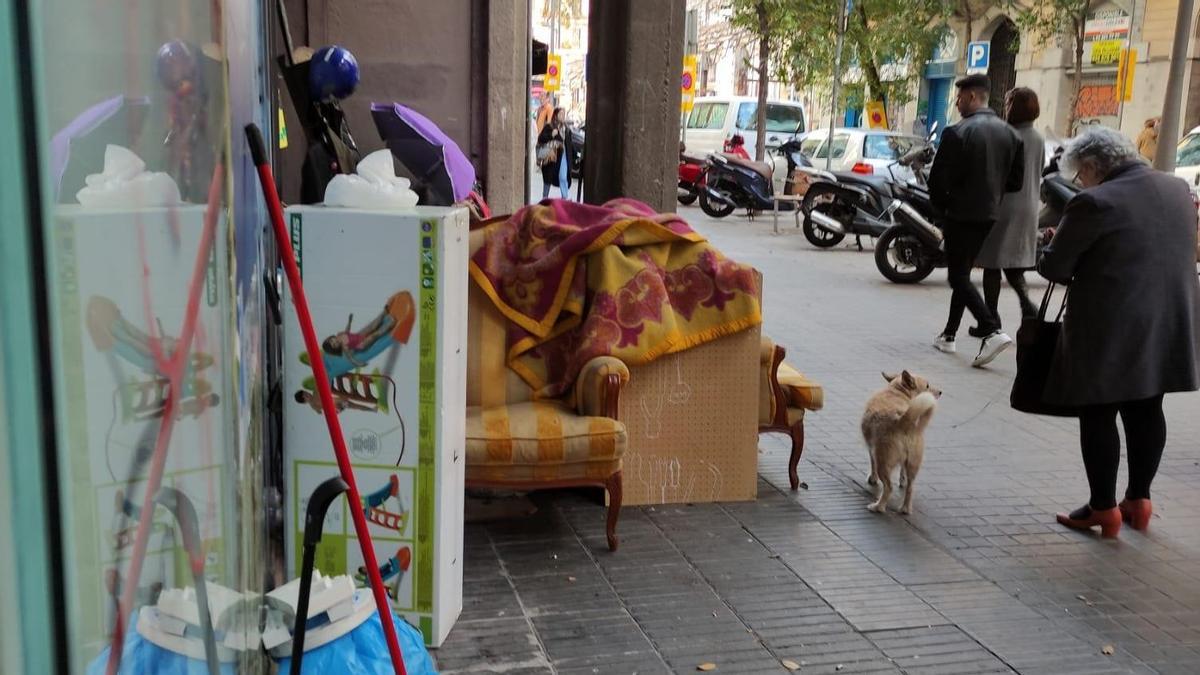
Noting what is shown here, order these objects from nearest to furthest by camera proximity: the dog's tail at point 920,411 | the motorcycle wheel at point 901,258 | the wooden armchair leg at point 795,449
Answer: the dog's tail at point 920,411 < the wooden armchair leg at point 795,449 < the motorcycle wheel at point 901,258

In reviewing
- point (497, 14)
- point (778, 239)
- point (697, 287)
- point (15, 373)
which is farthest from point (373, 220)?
point (778, 239)

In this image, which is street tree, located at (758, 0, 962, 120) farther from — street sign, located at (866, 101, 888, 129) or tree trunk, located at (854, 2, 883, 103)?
street sign, located at (866, 101, 888, 129)

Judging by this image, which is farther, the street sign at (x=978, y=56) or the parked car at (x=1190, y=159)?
the street sign at (x=978, y=56)

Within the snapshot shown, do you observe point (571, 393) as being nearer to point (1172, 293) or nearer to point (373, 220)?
point (373, 220)

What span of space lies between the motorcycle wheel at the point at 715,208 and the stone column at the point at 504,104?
11305mm

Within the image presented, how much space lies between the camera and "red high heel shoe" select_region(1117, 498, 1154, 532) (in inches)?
191

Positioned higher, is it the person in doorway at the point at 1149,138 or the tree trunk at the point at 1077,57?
the tree trunk at the point at 1077,57

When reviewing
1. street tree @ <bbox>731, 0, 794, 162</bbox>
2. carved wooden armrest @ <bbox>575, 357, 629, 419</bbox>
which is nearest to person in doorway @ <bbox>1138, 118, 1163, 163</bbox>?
street tree @ <bbox>731, 0, 794, 162</bbox>

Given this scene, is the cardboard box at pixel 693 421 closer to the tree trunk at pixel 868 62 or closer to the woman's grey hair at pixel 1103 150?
the woman's grey hair at pixel 1103 150

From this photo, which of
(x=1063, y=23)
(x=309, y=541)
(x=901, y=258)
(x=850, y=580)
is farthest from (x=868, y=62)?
(x=309, y=541)

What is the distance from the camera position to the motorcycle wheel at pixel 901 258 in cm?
1196

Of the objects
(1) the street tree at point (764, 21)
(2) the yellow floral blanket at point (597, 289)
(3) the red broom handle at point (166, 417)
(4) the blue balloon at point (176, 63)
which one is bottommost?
(2) the yellow floral blanket at point (597, 289)

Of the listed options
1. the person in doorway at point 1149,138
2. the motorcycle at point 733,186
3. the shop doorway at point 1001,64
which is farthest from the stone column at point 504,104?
the shop doorway at point 1001,64

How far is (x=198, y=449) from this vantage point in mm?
1737
